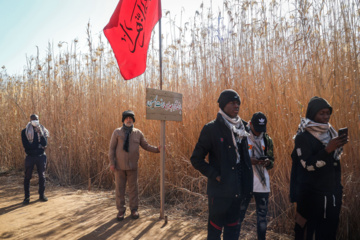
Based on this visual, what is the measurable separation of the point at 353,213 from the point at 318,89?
4.26 ft

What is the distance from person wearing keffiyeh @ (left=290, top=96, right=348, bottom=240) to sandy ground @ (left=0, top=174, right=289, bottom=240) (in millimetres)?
936

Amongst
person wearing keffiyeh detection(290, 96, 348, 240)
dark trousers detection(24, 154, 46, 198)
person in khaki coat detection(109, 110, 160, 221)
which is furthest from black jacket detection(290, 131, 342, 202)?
dark trousers detection(24, 154, 46, 198)

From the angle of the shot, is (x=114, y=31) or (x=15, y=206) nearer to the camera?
(x=114, y=31)

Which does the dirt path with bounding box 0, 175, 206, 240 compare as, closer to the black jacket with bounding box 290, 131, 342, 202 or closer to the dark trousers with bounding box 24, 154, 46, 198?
the dark trousers with bounding box 24, 154, 46, 198

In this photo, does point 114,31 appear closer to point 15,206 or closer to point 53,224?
point 53,224

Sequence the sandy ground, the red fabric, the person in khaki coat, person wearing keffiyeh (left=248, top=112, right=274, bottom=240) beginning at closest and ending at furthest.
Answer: person wearing keffiyeh (left=248, top=112, right=274, bottom=240) → the sandy ground → the red fabric → the person in khaki coat

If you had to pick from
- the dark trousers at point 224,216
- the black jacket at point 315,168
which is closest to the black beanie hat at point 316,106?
the black jacket at point 315,168

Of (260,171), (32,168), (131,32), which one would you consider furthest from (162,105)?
(32,168)

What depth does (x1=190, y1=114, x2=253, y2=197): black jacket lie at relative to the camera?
199cm

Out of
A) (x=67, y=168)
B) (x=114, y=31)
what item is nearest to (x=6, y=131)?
(x=67, y=168)

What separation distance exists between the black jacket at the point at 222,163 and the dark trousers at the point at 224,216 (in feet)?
0.22

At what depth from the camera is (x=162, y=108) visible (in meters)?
3.53

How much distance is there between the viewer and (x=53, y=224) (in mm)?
3559

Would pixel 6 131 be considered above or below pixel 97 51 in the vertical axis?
below
